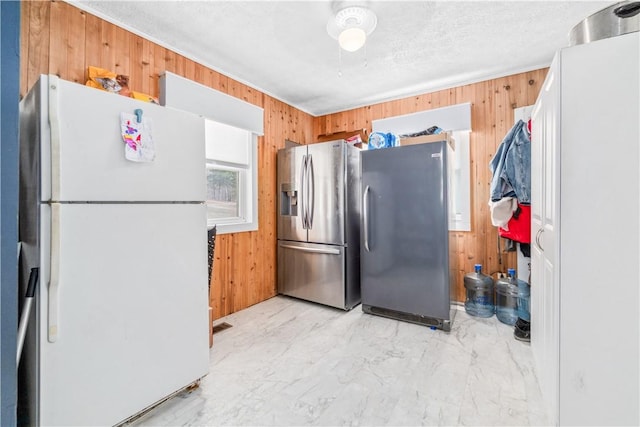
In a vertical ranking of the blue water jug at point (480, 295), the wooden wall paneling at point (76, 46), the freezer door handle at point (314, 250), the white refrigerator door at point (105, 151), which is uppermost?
the wooden wall paneling at point (76, 46)

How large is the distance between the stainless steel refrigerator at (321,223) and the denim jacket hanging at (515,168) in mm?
1354

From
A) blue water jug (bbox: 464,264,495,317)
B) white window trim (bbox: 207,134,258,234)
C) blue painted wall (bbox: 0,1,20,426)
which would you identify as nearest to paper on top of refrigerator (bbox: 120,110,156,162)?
blue painted wall (bbox: 0,1,20,426)

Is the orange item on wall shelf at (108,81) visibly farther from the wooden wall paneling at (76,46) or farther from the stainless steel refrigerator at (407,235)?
the stainless steel refrigerator at (407,235)

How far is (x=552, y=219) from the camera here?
131 centimetres

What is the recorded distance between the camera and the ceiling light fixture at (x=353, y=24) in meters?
1.88

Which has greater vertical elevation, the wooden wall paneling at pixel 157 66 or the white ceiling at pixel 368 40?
the white ceiling at pixel 368 40

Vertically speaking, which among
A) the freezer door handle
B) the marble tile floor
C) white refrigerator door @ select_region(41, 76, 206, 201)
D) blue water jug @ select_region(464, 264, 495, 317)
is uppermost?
white refrigerator door @ select_region(41, 76, 206, 201)

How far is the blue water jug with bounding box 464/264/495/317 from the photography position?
9.34 feet

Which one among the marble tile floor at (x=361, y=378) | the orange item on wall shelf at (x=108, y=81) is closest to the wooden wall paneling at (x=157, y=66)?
the orange item on wall shelf at (x=108, y=81)

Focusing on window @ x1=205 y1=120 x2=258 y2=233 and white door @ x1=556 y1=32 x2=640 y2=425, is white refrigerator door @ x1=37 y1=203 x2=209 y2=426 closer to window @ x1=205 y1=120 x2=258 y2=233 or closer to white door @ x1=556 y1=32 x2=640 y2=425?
window @ x1=205 y1=120 x2=258 y2=233

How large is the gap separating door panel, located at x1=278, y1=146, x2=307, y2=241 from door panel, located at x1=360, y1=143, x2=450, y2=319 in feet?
2.44

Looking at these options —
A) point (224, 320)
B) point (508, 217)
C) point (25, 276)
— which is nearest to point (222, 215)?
point (224, 320)

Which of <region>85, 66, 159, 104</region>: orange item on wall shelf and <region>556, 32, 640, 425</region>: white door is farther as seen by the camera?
<region>85, 66, 159, 104</region>: orange item on wall shelf

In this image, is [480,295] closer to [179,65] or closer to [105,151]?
[105,151]
